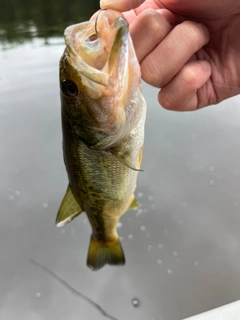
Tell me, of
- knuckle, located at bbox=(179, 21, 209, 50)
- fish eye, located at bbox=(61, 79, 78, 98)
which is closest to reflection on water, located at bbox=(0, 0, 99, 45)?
knuckle, located at bbox=(179, 21, 209, 50)

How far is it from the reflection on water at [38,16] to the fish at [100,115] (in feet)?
23.1

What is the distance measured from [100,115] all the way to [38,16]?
1061 cm

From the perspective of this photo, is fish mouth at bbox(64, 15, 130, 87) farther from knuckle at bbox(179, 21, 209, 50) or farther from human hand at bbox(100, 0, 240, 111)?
knuckle at bbox(179, 21, 209, 50)

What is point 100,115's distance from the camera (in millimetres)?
878

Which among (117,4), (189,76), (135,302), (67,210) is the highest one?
(117,4)

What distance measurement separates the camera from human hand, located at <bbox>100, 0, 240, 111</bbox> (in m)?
1.07

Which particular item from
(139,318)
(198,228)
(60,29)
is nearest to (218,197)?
(198,228)

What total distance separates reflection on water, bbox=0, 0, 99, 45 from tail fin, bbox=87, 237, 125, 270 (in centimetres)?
690

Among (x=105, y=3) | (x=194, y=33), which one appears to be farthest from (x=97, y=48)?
(x=194, y=33)

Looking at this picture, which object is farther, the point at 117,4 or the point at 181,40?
the point at 181,40

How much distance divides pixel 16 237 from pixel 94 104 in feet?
7.94

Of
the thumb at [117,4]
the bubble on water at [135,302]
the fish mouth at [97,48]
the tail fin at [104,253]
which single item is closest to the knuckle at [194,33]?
the thumb at [117,4]

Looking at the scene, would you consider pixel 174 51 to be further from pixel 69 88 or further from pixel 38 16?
pixel 38 16

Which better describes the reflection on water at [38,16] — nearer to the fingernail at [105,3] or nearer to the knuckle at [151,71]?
the knuckle at [151,71]
